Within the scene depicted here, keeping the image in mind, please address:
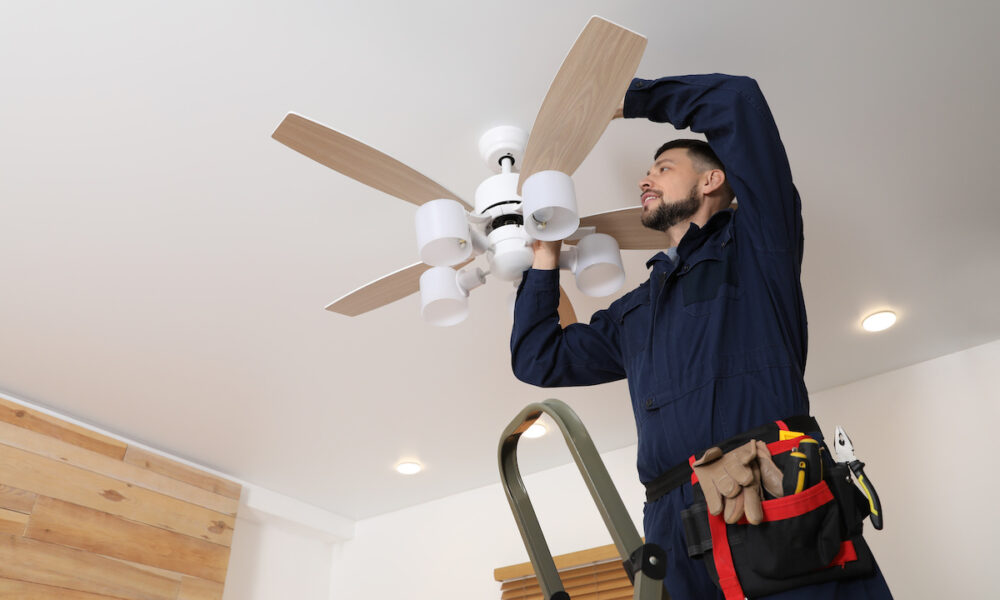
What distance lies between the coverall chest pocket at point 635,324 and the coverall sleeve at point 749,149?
263mm

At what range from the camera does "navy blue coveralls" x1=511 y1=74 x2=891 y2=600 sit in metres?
1.31

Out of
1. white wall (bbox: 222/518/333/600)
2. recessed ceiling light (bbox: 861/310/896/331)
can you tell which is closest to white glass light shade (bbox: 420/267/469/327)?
recessed ceiling light (bbox: 861/310/896/331)

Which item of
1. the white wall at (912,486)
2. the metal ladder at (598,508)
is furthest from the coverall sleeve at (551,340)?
the white wall at (912,486)

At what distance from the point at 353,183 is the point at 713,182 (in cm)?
105

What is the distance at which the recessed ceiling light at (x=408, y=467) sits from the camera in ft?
13.4

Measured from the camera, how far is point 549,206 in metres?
1.58

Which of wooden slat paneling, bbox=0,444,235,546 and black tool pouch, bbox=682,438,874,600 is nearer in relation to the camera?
black tool pouch, bbox=682,438,874,600

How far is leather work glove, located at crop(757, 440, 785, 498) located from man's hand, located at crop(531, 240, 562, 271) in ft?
2.33

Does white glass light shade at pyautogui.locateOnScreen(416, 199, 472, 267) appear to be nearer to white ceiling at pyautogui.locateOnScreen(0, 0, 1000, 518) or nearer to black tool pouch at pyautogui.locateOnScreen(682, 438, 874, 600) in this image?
white ceiling at pyautogui.locateOnScreen(0, 0, 1000, 518)

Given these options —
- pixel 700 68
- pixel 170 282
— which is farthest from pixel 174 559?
pixel 700 68

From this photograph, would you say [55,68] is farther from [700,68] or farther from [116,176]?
[700,68]

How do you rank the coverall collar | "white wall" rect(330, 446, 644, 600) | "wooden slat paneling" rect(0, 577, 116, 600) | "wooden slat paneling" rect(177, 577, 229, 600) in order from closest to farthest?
the coverall collar < "wooden slat paneling" rect(0, 577, 116, 600) < "wooden slat paneling" rect(177, 577, 229, 600) < "white wall" rect(330, 446, 644, 600)

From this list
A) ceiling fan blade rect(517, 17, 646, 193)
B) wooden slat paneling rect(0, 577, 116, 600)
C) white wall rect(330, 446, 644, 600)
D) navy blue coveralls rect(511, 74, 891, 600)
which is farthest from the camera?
white wall rect(330, 446, 644, 600)

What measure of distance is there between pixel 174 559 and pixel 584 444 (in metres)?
3.35
